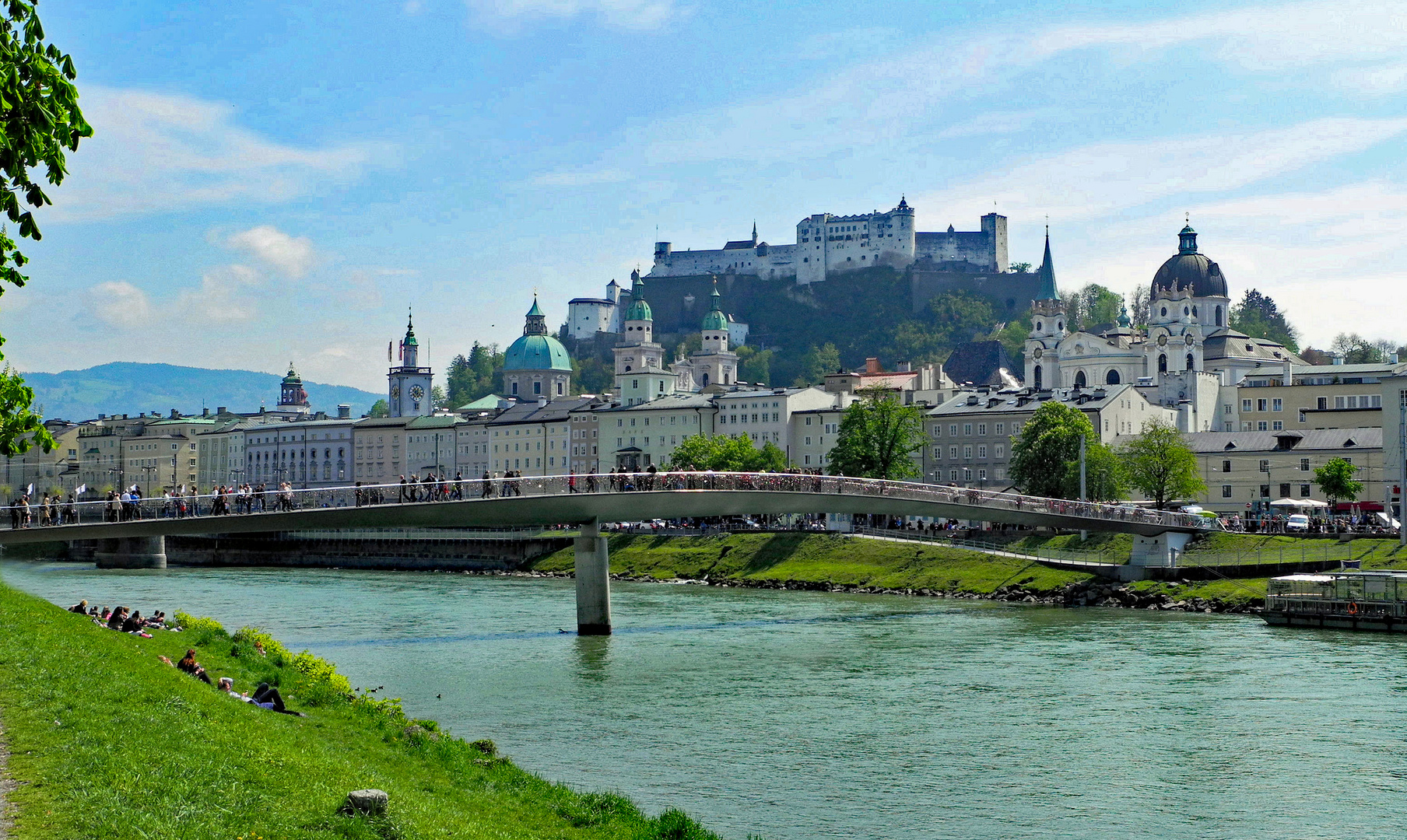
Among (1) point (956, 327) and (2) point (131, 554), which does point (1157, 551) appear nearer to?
(2) point (131, 554)

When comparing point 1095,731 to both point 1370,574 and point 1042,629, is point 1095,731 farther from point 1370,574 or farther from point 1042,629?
point 1370,574

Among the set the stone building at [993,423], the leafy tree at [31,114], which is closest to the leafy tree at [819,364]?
the stone building at [993,423]

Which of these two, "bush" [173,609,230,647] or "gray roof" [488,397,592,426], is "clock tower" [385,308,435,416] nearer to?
"gray roof" [488,397,592,426]

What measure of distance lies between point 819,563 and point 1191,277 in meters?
83.3

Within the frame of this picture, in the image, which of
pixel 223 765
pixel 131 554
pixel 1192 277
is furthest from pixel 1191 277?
pixel 223 765

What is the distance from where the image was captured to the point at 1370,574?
152 feet

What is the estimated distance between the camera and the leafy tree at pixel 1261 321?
565ft

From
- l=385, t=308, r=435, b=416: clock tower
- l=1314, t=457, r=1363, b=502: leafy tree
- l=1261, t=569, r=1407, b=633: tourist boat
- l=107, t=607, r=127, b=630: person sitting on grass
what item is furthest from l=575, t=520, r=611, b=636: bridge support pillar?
l=385, t=308, r=435, b=416: clock tower

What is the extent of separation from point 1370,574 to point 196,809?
134 ft

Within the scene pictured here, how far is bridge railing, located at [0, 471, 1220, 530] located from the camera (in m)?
40.1

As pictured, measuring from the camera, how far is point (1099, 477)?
81500 mm

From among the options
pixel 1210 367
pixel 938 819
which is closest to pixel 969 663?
pixel 938 819

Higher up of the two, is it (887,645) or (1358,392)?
(1358,392)

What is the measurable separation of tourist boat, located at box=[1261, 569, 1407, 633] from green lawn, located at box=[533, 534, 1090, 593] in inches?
461
